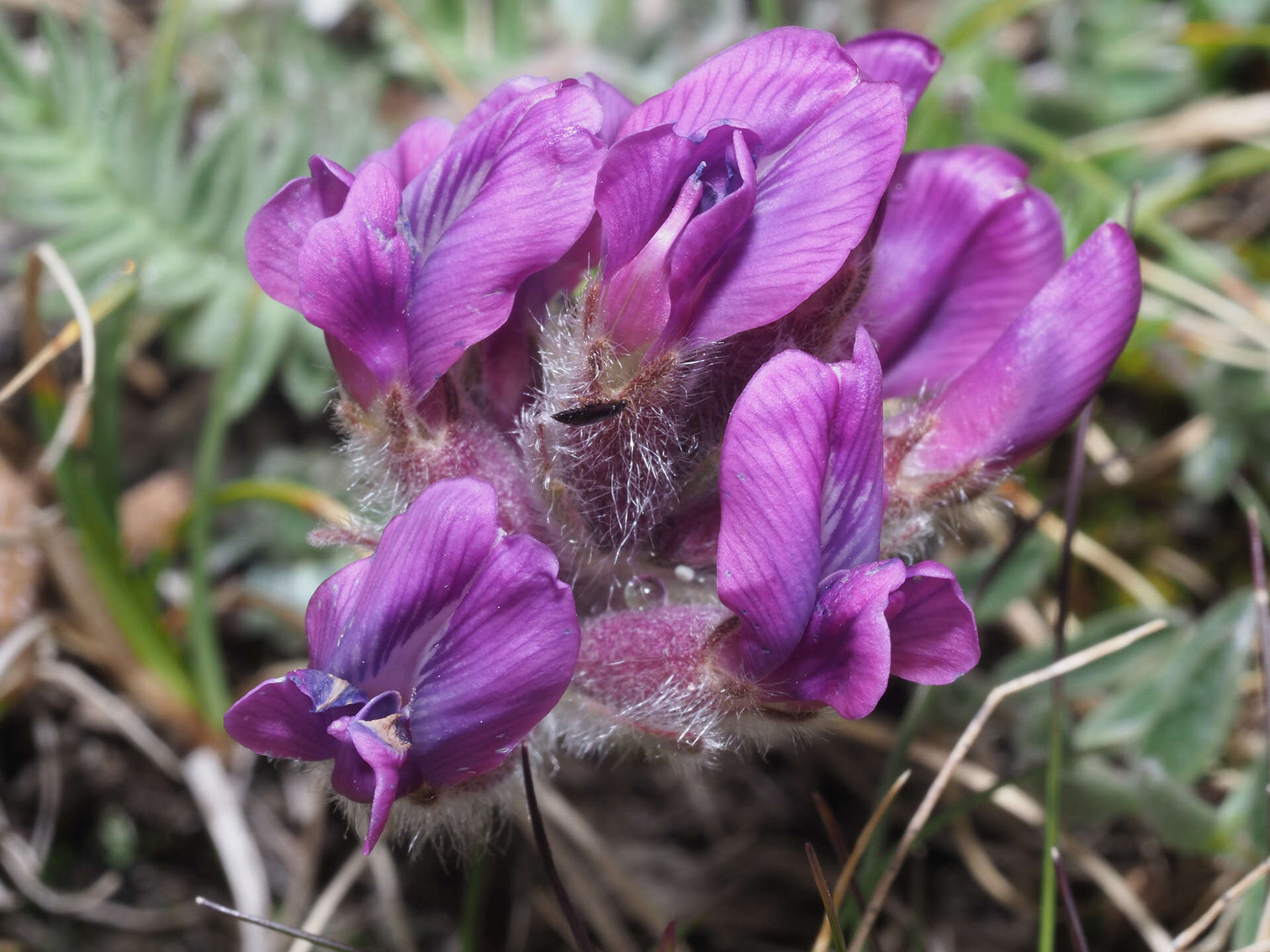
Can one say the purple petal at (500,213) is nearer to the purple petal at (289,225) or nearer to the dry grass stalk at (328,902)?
the purple petal at (289,225)

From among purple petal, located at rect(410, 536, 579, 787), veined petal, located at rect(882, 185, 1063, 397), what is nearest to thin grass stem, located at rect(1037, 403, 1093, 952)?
veined petal, located at rect(882, 185, 1063, 397)

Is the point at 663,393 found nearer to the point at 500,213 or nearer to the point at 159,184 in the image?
the point at 500,213

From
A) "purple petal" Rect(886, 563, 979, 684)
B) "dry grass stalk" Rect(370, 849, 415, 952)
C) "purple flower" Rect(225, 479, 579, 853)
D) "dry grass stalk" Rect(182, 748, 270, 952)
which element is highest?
"purple flower" Rect(225, 479, 579, 853)

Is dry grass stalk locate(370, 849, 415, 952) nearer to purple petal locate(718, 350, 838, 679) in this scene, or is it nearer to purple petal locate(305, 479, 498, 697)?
Result: purple petal locate(305, 479, 498, 697)

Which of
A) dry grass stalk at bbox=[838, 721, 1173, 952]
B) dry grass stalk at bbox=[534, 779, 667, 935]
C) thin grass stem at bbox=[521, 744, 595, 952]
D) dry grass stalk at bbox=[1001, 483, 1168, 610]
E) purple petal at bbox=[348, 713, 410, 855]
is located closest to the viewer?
purple petal at bbox=[348, 713, 410, 855]

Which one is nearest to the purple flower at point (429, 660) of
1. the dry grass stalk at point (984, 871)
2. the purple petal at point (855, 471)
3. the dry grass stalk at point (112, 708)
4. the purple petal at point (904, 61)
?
the purple petal at point (855, 471)
